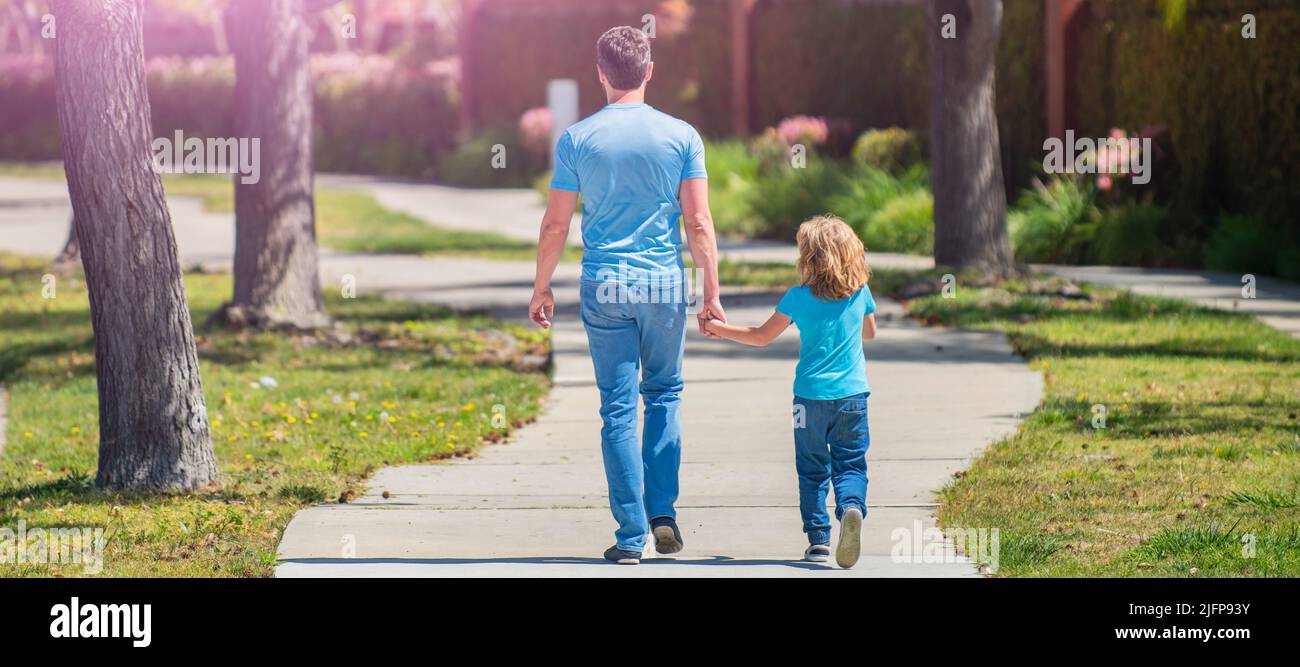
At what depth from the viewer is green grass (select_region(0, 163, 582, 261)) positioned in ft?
61.7

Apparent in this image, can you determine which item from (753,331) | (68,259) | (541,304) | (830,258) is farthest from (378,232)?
(830,258)

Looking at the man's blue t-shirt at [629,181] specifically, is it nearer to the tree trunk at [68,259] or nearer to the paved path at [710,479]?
the paved path at [710,479]

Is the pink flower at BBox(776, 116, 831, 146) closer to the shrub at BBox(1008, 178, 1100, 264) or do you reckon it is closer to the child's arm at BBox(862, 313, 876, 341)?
the shrub at BBox(1008, 178, 1100, 264)

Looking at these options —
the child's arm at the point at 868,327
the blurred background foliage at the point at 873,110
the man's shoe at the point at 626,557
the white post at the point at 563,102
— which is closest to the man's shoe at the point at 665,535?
the man's shoe at the point at 626,557

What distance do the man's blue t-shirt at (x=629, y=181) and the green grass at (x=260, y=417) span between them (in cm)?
168

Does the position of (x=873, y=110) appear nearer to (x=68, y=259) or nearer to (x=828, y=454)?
(x=68, y=259)

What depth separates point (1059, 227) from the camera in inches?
635

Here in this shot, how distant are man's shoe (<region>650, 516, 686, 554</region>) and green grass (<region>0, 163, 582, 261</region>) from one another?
9801 millimetres

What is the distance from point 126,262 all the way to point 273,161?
4614 mm

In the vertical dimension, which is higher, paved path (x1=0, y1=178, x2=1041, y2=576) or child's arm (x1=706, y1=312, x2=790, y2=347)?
child's arm (x1=706, y1=312, x2=790, y2=347)

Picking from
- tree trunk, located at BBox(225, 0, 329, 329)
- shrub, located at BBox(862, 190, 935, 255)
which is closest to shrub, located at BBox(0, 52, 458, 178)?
shrub, located at BBox(862, 190, 935, 255)

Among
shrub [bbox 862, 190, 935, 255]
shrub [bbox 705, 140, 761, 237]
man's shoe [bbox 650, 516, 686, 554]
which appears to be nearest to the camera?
man's shoe [bbox 650, 516, 686, 554]
